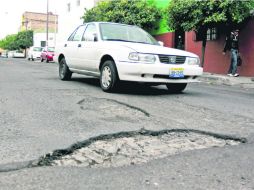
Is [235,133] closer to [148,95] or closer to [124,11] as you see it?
[148,95]

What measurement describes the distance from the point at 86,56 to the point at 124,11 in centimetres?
1467

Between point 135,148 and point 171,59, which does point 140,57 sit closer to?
point 171,59

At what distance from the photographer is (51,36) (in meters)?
62.3

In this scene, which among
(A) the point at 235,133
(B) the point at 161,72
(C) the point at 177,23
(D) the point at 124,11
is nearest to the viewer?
(A) the point at 235,133

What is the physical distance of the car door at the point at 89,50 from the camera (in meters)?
7.77

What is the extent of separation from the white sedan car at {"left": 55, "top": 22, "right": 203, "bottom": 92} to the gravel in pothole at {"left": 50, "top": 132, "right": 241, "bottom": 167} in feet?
9.42

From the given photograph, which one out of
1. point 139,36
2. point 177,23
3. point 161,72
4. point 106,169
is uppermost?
point 177,23

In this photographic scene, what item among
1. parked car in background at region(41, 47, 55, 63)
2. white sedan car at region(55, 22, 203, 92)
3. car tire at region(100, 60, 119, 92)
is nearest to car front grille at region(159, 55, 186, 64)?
white sedan car at region(55, 22, 203, 92)

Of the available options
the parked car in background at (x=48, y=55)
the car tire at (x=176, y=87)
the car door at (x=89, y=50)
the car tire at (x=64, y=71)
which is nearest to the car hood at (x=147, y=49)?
the car door at (x=89, y=50)

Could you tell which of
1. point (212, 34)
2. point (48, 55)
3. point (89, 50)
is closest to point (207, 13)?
point (212, 34)

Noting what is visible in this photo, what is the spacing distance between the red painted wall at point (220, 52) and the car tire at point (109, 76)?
8.66 meters

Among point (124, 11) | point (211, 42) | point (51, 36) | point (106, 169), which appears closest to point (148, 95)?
point (106, 169)

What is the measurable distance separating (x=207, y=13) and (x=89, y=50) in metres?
7.68

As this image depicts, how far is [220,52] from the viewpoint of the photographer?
1645 cm
